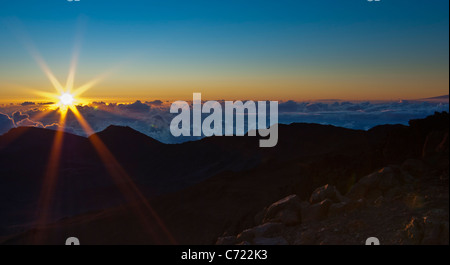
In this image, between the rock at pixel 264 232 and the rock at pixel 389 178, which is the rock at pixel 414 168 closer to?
the rock at pixel 389 178

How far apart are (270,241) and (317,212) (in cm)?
259

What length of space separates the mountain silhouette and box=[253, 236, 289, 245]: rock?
19.9ft

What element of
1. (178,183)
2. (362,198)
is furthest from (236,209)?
(178,183)

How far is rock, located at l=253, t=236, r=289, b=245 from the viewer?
43.6 ft

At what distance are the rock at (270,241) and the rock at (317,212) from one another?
1.76 metres

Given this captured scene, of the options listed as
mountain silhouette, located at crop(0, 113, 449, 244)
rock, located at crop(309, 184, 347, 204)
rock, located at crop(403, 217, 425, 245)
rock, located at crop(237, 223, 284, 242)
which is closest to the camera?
rock, located at crop(403, 217, 425, 245)

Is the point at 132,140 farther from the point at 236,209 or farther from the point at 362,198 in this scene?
the point at 362,198

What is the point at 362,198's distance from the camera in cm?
1485

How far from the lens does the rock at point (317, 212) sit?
1444 cm

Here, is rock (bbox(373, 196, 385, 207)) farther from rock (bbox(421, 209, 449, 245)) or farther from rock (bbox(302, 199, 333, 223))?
rock (bbox(421, 209, 449, 245))

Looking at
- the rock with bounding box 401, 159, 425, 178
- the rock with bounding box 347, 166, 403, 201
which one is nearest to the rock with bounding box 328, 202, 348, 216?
the rock with bounding box 347, 166, 403, 201

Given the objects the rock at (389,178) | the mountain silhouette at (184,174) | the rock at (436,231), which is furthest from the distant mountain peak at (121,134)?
the rock at (436,231)

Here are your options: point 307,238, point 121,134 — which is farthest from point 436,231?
point 121,134
